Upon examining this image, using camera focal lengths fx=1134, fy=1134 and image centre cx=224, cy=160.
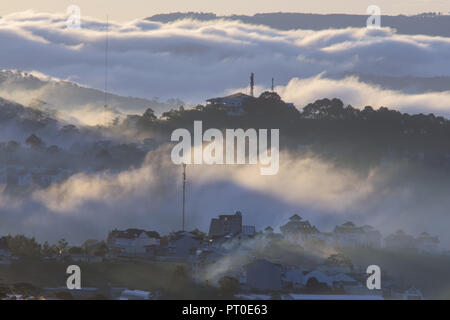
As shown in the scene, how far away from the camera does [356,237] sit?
118 m

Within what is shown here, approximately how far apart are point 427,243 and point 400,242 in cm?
329

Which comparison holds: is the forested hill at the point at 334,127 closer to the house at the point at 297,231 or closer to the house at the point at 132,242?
the house at the point at 297,231

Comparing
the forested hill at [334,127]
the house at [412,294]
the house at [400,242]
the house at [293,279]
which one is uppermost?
the forested hill at [334,127]

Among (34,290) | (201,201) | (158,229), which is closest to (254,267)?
(34,290)

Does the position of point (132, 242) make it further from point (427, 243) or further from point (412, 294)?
point (427, 243)

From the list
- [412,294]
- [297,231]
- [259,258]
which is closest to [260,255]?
[259,258]

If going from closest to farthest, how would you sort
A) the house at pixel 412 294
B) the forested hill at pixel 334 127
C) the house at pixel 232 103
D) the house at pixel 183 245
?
1. the house at pixel 412 294
2. the house at pixel 183 245
3. the forested hill at pixel 334 127
4. the house at pixel 232 103

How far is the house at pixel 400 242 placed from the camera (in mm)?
117475

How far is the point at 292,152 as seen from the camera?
170125mm

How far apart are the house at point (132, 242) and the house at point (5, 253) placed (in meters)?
9.10

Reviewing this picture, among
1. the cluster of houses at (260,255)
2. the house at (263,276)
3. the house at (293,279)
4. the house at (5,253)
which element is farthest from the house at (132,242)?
the house at (293,279)
